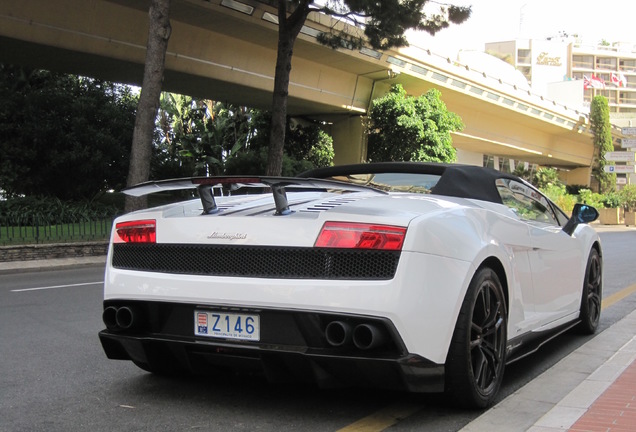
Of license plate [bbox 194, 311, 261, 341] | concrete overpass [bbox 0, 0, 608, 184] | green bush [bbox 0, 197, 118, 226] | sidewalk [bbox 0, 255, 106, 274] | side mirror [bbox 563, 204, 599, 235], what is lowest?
sidewalk [bbox 0, 255, 106, 274]

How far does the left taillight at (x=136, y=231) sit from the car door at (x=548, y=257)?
2.41 metres

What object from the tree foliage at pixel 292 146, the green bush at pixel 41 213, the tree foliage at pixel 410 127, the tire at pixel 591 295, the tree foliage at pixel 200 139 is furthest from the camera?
the tree foliage at pixel 200 139

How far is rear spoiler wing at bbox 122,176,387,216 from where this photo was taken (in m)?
3.59

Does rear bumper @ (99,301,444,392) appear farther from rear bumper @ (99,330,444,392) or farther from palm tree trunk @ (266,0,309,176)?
palm tree trunk @ (266,0,309,176)

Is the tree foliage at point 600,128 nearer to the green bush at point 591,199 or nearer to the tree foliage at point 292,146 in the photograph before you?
the green bush at point 591,199

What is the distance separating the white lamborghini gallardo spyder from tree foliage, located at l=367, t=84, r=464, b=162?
25119 millimetres

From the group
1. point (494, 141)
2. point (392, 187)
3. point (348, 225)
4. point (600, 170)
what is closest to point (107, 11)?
point (392, 187)

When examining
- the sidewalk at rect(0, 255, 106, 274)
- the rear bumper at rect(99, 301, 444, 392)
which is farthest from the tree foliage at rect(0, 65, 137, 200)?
the rear bumper at rect(99, 301, 444, 392)

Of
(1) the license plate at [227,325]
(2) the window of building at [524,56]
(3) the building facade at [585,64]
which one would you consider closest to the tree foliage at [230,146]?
(1) the license plate at [227,325]

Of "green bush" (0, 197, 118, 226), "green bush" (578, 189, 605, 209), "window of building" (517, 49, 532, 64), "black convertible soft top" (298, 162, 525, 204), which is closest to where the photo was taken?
"black convertible soft top" (298, 162, 525, 204)

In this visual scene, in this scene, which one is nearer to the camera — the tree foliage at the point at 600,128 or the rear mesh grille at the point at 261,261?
the rear mesh grille at the point at 261,261

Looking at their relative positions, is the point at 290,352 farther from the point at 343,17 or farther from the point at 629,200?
the point at 629,200

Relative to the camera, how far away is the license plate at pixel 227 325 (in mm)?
3516

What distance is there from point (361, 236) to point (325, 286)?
304 millimetres
